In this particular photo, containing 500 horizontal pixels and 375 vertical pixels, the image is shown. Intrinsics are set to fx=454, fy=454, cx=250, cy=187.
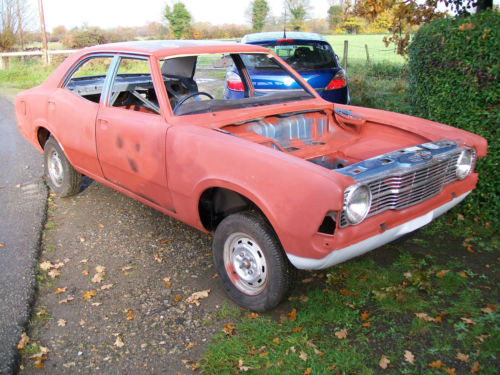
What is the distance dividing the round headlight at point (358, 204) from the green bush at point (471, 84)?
2.17 m

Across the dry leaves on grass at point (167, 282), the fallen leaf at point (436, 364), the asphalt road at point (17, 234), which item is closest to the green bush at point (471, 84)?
the fallen leaf at point (436, 364)

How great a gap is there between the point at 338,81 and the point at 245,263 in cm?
506

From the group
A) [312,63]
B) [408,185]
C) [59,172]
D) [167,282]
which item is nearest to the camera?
[408,185]

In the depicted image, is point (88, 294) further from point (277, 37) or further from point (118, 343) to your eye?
point (277, 37)

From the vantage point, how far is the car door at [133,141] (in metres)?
3.73

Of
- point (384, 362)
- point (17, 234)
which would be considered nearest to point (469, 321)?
point (384, 362)

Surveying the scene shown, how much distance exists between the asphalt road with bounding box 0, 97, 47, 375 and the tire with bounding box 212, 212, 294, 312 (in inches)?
59.3

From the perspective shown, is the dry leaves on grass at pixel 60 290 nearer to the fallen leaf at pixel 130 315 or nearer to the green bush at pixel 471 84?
→ the fallen leaf at pixel 130 315

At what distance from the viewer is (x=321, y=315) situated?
10.8 feet

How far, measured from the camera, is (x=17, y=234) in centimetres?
460

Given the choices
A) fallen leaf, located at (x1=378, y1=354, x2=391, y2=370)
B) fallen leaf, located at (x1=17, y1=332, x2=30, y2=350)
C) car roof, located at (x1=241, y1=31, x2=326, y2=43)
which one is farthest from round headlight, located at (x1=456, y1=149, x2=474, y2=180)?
car roof, located at (x1=241, y1=31, x2=326, y2=43)

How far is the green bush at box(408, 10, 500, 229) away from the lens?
4324 millimetres

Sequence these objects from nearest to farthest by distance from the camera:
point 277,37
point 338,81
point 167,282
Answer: point 167,282 → point 338,81 → point 277,37

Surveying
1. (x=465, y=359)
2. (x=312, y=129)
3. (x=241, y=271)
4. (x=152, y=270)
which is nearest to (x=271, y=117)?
(x=312, y=129)
